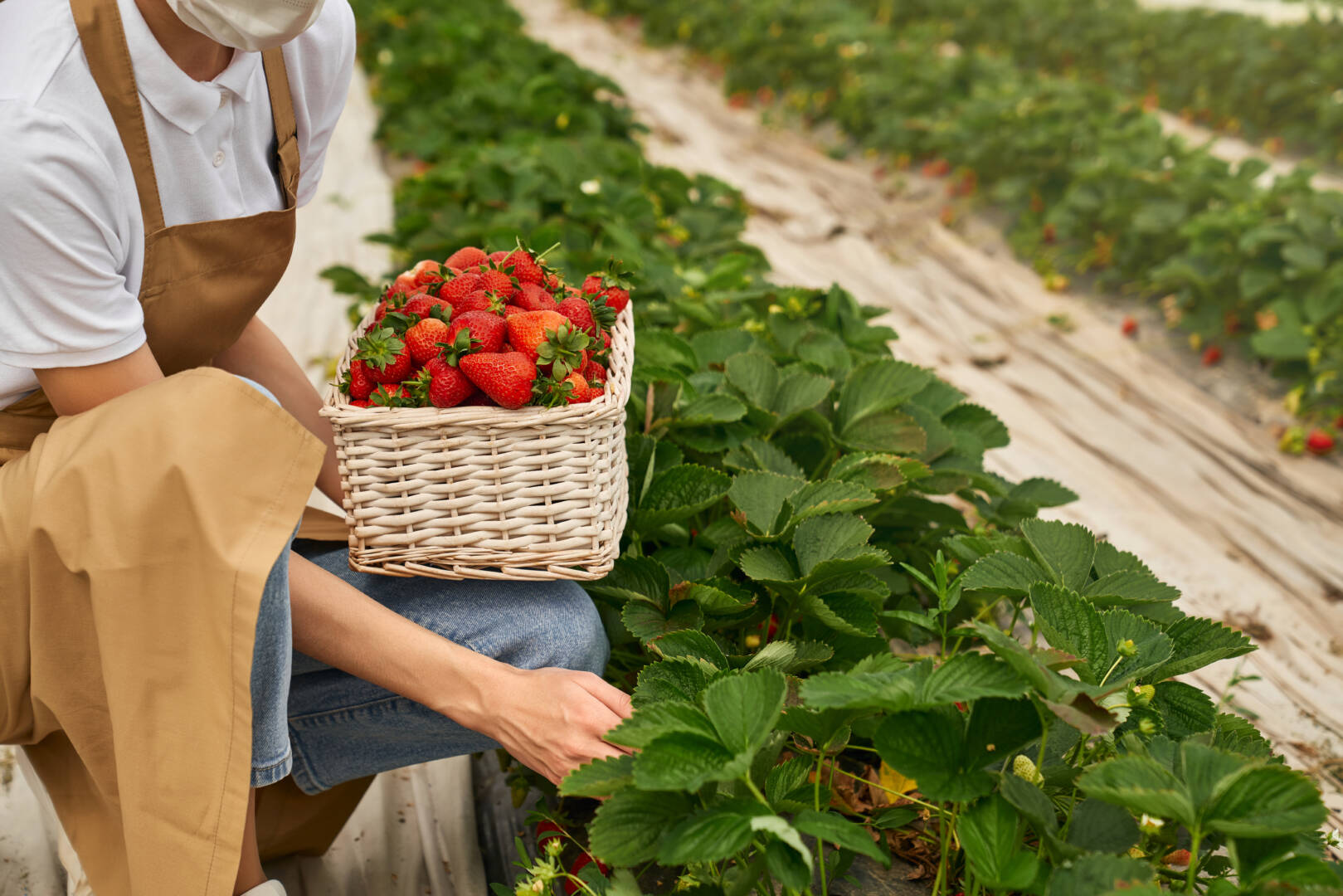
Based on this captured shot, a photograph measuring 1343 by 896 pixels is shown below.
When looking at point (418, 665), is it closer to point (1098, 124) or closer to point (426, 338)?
point (426, 338)

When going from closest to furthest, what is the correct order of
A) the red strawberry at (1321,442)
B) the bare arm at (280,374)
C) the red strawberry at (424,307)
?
the red strawberry at (424,307), the bare arm at (280,374), the red strawberry at (1321,442)

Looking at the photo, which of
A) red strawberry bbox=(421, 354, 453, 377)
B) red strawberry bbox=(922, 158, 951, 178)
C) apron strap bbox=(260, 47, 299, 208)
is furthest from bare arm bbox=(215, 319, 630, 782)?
red strawberry bbox=(922, 158, 951, 178)

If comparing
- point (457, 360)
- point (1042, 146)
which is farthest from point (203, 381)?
point (1042, 146)

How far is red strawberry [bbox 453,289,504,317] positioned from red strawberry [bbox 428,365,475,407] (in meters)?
0.12

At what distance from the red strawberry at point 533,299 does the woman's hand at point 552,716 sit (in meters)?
0.45

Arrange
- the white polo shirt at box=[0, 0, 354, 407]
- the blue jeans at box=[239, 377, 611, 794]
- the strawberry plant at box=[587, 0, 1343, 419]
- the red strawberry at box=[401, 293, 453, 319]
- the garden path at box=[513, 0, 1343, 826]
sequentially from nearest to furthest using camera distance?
the white polo shirt at box=[0, 0, 354, 407], the blue jeans at box=[239, 377, 611, 794], the red strawberry at box=[401, 293, 453, 319], the garden path at box=[513, 0, 1343, 826], the strawberry plant at box=[587, 0, 1343, 419]

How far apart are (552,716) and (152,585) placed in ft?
1.34

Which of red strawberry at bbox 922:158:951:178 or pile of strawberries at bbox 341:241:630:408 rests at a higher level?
pile of strawberries at bbox 341:241:630:408

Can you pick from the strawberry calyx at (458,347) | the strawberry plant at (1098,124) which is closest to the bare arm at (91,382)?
the strawberry calyx at (458,347)

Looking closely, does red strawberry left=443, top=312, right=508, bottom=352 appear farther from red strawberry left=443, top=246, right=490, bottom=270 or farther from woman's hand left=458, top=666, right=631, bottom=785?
woman's hand left=458, top=666, right=631, bottom=785

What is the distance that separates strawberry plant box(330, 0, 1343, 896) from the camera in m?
0.93

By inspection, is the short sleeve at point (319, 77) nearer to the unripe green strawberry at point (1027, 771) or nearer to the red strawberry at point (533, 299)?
the red strawberry at point (533, 299)

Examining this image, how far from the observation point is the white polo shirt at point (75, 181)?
1032mm

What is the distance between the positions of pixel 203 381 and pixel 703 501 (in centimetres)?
67
